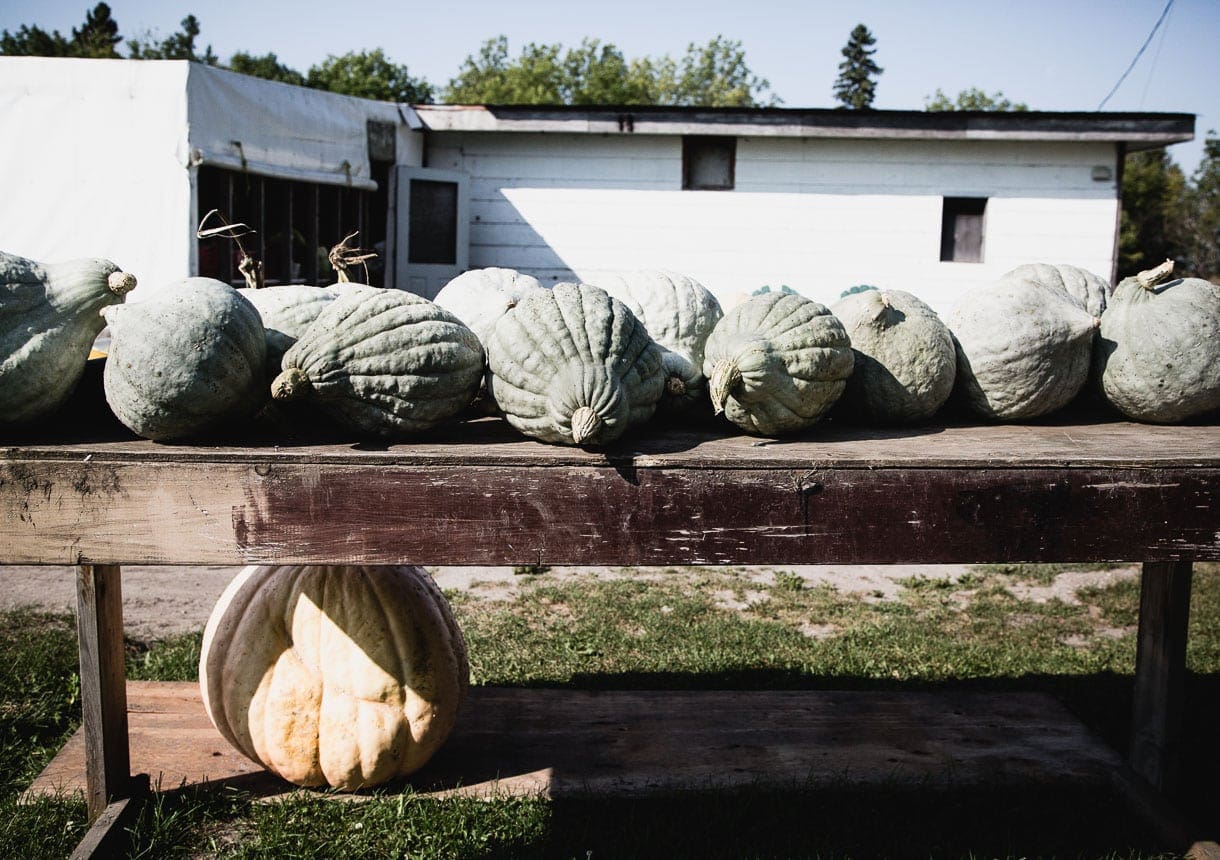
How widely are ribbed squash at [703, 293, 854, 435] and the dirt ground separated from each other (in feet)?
9.48

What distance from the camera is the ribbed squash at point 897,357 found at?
2.47 metres

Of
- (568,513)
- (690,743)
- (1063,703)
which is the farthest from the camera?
(1063,703)

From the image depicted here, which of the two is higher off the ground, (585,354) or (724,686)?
(585,354)

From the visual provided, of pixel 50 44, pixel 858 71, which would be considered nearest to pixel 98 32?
pixel 50 44

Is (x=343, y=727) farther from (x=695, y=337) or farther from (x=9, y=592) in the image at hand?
(x=9, y=592)

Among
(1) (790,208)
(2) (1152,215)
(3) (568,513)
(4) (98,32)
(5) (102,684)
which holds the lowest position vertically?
(5) (102,684)

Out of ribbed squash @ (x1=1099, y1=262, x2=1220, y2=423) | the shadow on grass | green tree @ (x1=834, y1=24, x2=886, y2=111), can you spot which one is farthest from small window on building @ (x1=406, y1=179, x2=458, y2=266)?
green tree @ (x1=834, y1=24, x2=886, y2=111)

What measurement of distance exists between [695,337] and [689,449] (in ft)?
1.44

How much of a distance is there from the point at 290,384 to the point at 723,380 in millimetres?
907

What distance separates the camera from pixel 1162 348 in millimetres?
2518

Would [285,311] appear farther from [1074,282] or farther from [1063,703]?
[1063,703]

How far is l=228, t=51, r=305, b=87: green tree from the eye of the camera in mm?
47406

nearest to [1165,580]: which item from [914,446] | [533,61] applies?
[914,446]

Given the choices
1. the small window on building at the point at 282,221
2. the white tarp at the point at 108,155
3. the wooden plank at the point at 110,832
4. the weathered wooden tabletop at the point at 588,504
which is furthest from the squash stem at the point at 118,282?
the small window on building at the point at 282,221
